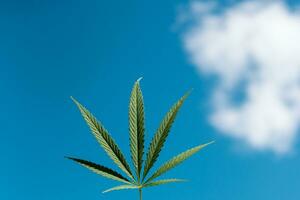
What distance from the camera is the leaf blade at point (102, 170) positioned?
124 inches

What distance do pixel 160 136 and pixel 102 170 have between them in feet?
1.71

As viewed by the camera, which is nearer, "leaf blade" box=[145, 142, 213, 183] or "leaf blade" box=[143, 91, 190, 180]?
"leaf blade" box=[145, 142, 213, 183]

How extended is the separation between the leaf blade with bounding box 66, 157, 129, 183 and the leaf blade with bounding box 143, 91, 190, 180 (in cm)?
21

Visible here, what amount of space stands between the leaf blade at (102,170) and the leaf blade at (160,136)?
213mm

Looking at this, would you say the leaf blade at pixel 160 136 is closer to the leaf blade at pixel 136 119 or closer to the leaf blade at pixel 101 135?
the leaf blade at pixel 136 119

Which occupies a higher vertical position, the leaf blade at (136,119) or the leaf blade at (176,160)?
the leaf blade at (136,119)

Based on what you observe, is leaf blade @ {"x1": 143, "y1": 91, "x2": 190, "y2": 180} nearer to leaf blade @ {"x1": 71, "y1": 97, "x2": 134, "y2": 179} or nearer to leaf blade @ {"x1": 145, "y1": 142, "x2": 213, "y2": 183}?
leaf blade @ {"x1": 145, "y1": 142, "x2": 213, "y2": 183}

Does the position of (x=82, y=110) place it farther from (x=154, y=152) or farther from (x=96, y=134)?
(x=154, y=152)

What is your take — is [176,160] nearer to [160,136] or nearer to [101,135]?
[160,136]

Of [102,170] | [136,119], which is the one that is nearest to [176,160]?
[136,119]

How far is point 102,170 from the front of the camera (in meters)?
3.25

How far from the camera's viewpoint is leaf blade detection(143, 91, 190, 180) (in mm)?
3213

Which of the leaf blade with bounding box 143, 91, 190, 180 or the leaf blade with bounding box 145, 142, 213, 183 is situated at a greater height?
the leaf blade with bounding box 143, 91, 190, 180

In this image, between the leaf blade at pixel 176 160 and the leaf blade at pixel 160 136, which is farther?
the leaf blade at pixel 160 136
